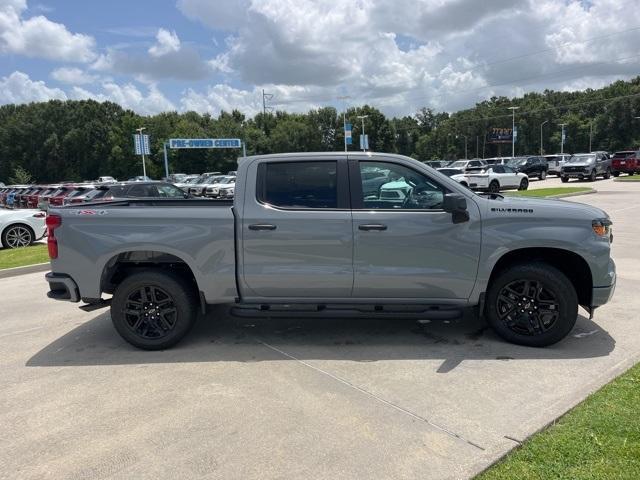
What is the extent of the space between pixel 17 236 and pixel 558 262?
1336cm

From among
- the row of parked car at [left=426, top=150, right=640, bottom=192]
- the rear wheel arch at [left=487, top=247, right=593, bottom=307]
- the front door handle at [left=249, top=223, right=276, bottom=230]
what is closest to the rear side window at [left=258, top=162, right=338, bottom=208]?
the front door handle at [left=249, top=223, right=276, bottom=230]

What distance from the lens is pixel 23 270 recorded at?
380 inches

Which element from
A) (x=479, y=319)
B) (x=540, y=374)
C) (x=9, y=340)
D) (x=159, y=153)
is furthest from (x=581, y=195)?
(x=159, y=153)

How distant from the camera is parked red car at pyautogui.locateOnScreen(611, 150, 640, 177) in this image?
119 feet

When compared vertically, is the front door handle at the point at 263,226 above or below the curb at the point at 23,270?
above

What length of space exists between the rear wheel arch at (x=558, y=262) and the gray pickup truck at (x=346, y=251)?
2 cm

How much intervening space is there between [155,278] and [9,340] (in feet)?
6.70

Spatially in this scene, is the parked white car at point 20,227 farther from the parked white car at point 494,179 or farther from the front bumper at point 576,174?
the front bumper at point 576,174

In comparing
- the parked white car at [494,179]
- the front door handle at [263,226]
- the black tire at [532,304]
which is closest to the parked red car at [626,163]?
the parked white car at [494,179]

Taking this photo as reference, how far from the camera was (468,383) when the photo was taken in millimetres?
4156

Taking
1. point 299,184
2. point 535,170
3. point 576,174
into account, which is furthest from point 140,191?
point 535,170

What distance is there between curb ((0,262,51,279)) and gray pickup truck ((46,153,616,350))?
211 inches

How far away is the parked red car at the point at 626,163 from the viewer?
119 feet

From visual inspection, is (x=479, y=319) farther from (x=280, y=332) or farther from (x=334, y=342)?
(x=280, y=332)
